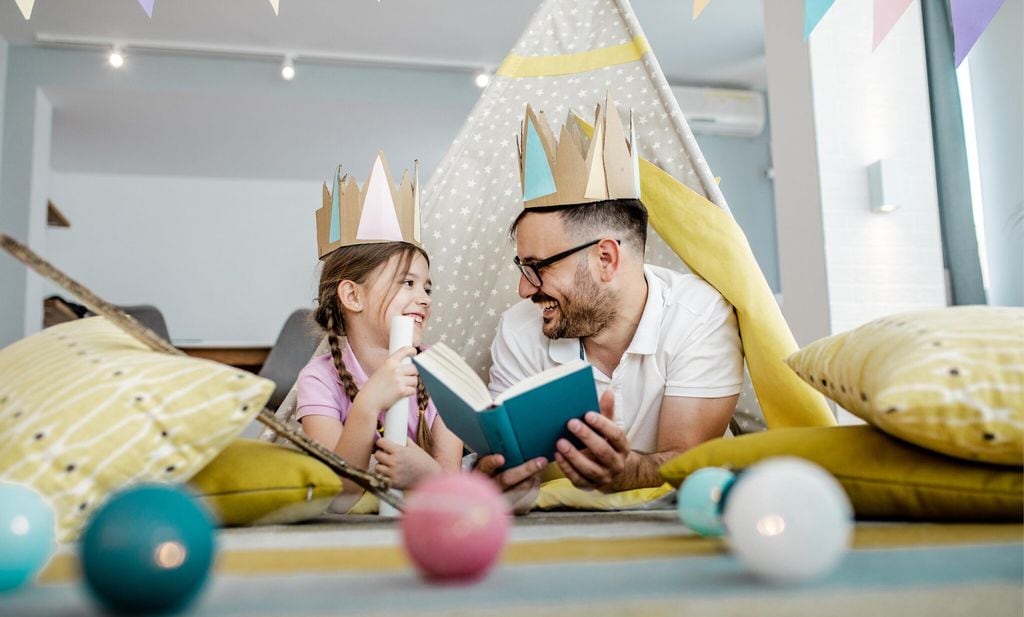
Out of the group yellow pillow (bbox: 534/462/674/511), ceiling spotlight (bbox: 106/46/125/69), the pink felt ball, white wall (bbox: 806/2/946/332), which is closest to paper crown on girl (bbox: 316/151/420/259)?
yellow pillow (bbox: 534/462/674/511)

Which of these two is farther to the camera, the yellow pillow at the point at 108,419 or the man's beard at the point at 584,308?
the man's beard at the point at 584,308

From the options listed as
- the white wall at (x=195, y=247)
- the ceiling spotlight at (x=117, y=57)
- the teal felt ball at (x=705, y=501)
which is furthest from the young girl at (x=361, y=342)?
the white wall at (x=195, y=247)

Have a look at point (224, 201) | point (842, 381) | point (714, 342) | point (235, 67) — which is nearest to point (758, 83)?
point (235, 67)

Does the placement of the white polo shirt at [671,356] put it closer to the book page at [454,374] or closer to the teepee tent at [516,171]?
the teepee tent at [516,171]

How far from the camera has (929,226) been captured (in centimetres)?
294

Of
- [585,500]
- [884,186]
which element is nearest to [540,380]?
[585,500]

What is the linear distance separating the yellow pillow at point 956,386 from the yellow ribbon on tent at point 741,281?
0.49 m

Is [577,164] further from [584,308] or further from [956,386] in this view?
[956,386]

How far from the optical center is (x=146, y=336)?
94 centimetres

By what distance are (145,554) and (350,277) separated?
1.17 metres

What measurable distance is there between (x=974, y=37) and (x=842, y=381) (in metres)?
0.94

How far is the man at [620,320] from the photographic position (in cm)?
145

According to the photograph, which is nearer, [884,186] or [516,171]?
[516,171]

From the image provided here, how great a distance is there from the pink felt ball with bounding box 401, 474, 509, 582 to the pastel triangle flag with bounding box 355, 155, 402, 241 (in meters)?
1.12
